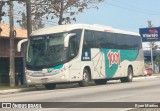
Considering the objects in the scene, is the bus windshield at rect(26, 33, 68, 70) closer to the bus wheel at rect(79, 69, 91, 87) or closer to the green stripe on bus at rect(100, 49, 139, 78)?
the bus wheel at rect(79, 69, 91, 87)

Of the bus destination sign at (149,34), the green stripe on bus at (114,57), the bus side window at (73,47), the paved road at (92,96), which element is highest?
the bus destination sign at (149,34)

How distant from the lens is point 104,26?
111 ft

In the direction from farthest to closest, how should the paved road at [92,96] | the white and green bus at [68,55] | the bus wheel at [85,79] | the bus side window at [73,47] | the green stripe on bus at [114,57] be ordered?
the green stripe on bus at [114,57] < the bus wheel at [85,79] < the bus side window at [73,47] < the white and green bus at [68,55] < the paved road at [92,96]

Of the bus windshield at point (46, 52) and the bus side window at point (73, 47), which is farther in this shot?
the bus side window at point (73, 47)

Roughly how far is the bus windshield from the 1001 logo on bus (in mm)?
5369

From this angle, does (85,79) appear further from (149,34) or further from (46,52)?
(149,34)

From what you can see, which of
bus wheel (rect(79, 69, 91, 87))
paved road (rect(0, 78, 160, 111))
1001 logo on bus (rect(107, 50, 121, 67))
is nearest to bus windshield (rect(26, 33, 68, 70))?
bus wheel (rect(79, 69, 91, 87))

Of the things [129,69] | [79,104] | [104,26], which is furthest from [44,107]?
[129,69]

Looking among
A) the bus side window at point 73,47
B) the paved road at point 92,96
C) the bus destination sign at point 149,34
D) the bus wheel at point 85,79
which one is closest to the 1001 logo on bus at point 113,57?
the bus wheel at point 85,79

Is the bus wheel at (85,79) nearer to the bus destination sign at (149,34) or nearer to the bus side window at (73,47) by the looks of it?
the bus side window at (73,47)

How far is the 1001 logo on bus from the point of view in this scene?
3391 cm

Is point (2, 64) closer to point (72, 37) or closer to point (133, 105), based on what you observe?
point (72, 37)

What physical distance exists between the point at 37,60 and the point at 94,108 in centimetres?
1394

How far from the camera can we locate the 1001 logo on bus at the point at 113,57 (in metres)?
33.9
